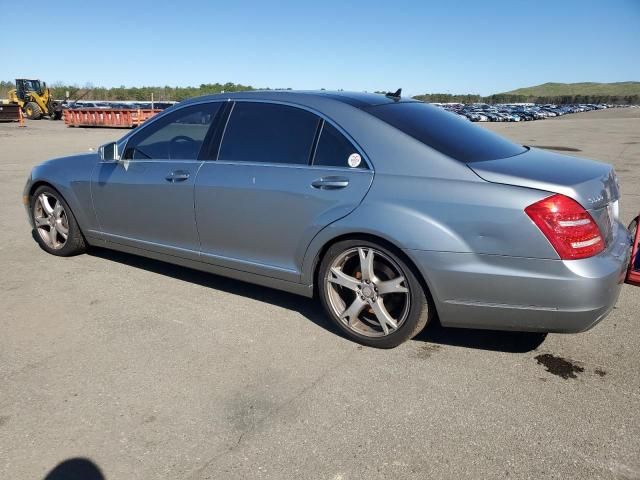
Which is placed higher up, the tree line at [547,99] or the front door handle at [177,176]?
the tree line at [547,99]

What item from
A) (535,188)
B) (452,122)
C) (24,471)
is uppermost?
(452,122)

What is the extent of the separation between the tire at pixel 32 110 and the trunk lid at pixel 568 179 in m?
39.5

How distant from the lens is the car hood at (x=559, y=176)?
285cm

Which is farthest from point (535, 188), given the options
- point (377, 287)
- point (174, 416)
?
point (174, 416)

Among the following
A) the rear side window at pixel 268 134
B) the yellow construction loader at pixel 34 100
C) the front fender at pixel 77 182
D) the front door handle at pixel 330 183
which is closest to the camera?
the front door handle at pixel 330 183

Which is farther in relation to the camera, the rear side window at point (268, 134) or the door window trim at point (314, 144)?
the rear side window at point (268, 134)

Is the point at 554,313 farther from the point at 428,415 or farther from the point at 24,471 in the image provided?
the point at 24,471

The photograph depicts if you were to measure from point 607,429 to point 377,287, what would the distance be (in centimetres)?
142

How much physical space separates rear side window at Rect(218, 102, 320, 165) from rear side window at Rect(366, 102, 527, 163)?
19.0 inches

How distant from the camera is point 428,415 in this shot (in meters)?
2.69

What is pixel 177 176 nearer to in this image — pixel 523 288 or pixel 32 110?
pixel 523 288

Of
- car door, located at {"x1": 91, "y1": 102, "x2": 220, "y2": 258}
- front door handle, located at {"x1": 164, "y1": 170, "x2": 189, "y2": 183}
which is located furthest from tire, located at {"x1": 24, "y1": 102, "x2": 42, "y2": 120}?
front door handle, located at {"x1": 164, "y1": 170, "x2": 189, "y2": 183}

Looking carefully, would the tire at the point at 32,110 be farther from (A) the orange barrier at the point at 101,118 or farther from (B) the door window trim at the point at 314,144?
(B) the door window trim at the point at 314,144

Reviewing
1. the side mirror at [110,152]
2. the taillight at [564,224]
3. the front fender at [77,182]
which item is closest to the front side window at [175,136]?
the side mirror at [110,152]
